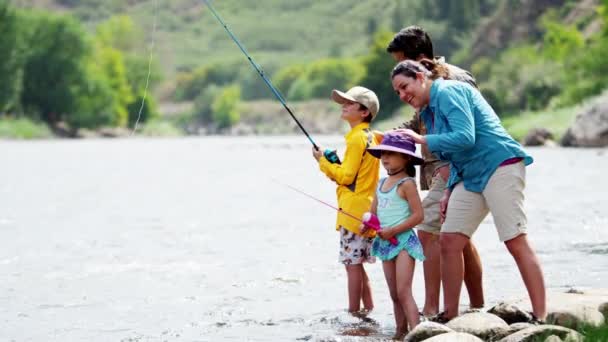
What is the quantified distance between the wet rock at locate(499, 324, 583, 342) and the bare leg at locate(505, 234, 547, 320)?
46 centimetres

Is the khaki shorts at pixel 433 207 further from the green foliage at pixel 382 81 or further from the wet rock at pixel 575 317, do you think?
the green foliage at pixel 382 81

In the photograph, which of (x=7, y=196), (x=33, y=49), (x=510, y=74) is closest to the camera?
(x=7, y=196)

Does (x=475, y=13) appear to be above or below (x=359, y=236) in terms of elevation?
above

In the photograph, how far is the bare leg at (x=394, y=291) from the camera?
718 cm

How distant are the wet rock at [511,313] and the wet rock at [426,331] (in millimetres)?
691

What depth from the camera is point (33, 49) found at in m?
102

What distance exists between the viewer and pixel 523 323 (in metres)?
6.82

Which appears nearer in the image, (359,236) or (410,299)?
(410,299)

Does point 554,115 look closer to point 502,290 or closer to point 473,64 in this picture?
point 502,290

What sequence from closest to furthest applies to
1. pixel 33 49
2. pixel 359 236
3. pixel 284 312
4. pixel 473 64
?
1. pixel 359 236
2. pixel 284 312
3. pixel 33 49
4. pixel 473 64

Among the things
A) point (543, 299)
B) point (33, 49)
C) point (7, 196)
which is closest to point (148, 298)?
point (543, 299)

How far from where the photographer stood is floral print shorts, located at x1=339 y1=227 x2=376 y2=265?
25.6 feet

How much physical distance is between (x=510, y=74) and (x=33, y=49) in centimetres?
4626

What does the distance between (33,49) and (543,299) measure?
99.6 metres
